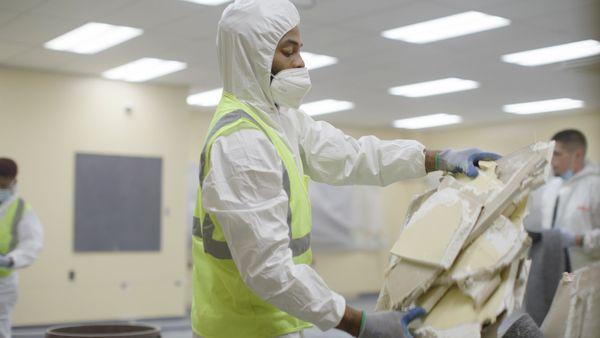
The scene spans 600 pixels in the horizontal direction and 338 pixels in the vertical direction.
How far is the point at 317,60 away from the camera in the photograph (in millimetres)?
7285

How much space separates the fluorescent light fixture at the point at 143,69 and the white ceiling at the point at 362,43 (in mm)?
132

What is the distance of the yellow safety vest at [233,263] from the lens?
1937 millimetres

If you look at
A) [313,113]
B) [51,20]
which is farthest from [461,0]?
[313,113]

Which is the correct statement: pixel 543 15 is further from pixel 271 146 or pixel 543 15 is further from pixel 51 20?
pixel 271 146

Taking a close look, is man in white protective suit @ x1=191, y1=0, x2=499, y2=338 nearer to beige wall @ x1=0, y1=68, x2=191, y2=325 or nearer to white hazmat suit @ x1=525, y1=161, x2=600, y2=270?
white hazmat suit @ x1=525, y1=161, x2=600, y2=270

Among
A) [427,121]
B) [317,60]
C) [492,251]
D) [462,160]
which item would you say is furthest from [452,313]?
[427,121]

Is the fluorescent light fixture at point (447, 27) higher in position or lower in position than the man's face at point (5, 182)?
higher

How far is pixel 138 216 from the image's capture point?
8359 mm

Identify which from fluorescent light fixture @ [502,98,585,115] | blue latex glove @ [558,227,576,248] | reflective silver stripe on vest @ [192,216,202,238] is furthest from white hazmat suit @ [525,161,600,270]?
fluorescent light fixture @ [502,98,585,115]

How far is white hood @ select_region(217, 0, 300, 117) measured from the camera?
1989 millimetres

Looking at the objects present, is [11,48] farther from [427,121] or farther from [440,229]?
[427,121]

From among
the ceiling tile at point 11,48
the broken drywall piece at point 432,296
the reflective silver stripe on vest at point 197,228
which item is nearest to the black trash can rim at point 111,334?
the reflective silver stripe on vest at point 197,228

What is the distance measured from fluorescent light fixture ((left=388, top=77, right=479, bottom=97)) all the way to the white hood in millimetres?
6321

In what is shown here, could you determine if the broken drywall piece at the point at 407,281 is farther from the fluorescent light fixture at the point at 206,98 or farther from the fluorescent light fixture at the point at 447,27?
the fluorescent light fixture at the point at 206,98
